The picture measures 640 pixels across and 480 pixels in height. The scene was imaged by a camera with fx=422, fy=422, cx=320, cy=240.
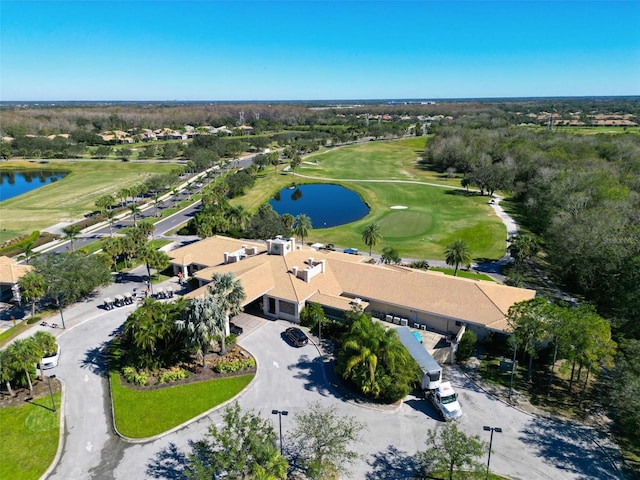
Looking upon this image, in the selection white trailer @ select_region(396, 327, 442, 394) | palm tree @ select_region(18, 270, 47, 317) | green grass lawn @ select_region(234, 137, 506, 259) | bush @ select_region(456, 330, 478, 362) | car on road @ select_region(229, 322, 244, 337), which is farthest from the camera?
green grass lawn @ select_region(234, 137, 506, 259)

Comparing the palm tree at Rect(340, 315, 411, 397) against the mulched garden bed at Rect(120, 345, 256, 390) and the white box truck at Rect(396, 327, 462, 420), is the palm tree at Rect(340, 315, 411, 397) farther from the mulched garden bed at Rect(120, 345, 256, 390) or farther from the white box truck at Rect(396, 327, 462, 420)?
the mulched garden bed at Rect(120, 345, 256, 390)

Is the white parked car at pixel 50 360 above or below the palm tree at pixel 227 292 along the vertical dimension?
below

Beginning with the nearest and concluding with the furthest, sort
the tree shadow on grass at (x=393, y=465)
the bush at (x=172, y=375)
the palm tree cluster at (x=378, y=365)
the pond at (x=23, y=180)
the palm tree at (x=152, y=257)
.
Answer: the tree shadow on grass at (x=393, y=465)
the palm tree cluster at (x=378, y=365)
the bush at (x=172, y=375)
the palm tree at (x=152, y=257)
the pond at (x=23, y=180)

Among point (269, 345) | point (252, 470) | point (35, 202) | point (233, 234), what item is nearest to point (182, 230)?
point (233, 234)

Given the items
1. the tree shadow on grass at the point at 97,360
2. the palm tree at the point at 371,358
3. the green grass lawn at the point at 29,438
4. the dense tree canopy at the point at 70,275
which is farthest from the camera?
the dense tree canopy at the point at 70,275

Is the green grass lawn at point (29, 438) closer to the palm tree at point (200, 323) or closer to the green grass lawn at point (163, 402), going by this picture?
the green grass lawn at point (163, 402)

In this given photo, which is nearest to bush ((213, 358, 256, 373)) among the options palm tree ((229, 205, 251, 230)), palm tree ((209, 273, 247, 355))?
palm tree ((209, 273, 247, 355))

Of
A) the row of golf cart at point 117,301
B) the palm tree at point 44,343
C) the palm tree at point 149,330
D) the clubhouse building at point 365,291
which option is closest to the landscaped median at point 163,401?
the palm tree at point 149,330

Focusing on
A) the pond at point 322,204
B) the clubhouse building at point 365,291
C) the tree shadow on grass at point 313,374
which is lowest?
the pond at point 322,204

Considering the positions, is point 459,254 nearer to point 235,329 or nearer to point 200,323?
point 235,329
